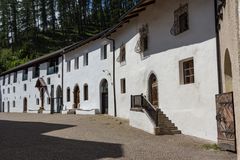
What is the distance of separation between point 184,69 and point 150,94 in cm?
384

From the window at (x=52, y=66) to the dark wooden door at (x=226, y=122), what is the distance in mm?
27987

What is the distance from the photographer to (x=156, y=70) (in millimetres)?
18109

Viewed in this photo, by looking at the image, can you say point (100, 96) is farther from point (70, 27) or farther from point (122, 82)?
point (70, 27)

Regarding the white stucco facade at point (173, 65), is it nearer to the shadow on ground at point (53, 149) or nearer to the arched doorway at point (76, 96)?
the shadow on ground at point (53, 149)

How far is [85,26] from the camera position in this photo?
78.7 meters

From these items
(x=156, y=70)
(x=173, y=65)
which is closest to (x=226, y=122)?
(x=173, y=65)

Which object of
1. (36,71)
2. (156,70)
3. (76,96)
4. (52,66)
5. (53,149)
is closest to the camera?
(53,149)

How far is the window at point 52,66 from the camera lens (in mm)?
38156

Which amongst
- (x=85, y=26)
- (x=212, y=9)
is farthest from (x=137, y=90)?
(x=85, y=26)

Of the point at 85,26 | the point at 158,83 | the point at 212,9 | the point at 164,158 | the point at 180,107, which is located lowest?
the point at 164,158

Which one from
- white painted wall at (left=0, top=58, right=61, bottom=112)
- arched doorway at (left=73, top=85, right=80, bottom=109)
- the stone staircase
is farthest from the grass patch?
white painted wall at (left=0, top=58, right=61, bottom=112)

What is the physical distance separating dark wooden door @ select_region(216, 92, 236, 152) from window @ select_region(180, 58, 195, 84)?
11.1 feet

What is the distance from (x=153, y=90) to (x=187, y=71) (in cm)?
357

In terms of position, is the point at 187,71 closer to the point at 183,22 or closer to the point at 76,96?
the point at 183,22
